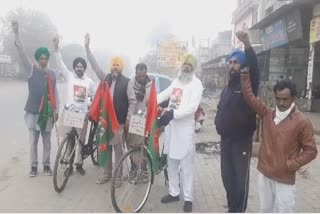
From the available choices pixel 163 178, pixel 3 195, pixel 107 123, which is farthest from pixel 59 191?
pixel 163 178

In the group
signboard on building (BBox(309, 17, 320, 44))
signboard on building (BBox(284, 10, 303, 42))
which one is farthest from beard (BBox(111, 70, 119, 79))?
signboard on building (BBox(284, 10, 303, 42))

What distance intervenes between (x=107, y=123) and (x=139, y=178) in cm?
94

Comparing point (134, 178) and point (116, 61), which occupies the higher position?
point (116, 61)

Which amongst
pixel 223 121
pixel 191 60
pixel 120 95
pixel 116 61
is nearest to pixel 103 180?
pixel 120 95

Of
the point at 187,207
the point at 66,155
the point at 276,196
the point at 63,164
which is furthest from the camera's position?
the point at 66,155

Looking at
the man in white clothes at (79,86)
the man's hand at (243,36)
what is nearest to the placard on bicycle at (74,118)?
the man in white clothes at (79,86)

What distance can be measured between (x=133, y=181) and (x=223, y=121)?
1.42 metres

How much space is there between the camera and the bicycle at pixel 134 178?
4.93 m

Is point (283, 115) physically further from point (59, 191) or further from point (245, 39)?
point (59, 191)

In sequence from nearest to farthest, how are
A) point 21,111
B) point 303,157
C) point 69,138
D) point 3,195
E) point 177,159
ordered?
point 303,157
point 177,159
point 3,195
point 69,138
point 21,111

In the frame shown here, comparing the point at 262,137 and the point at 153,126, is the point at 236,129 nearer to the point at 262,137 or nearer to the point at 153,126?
the point at 262,137

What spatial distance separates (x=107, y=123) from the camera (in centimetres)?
561

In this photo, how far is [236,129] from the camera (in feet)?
14.3

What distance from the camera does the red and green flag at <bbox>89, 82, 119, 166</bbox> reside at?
18.2 feet
